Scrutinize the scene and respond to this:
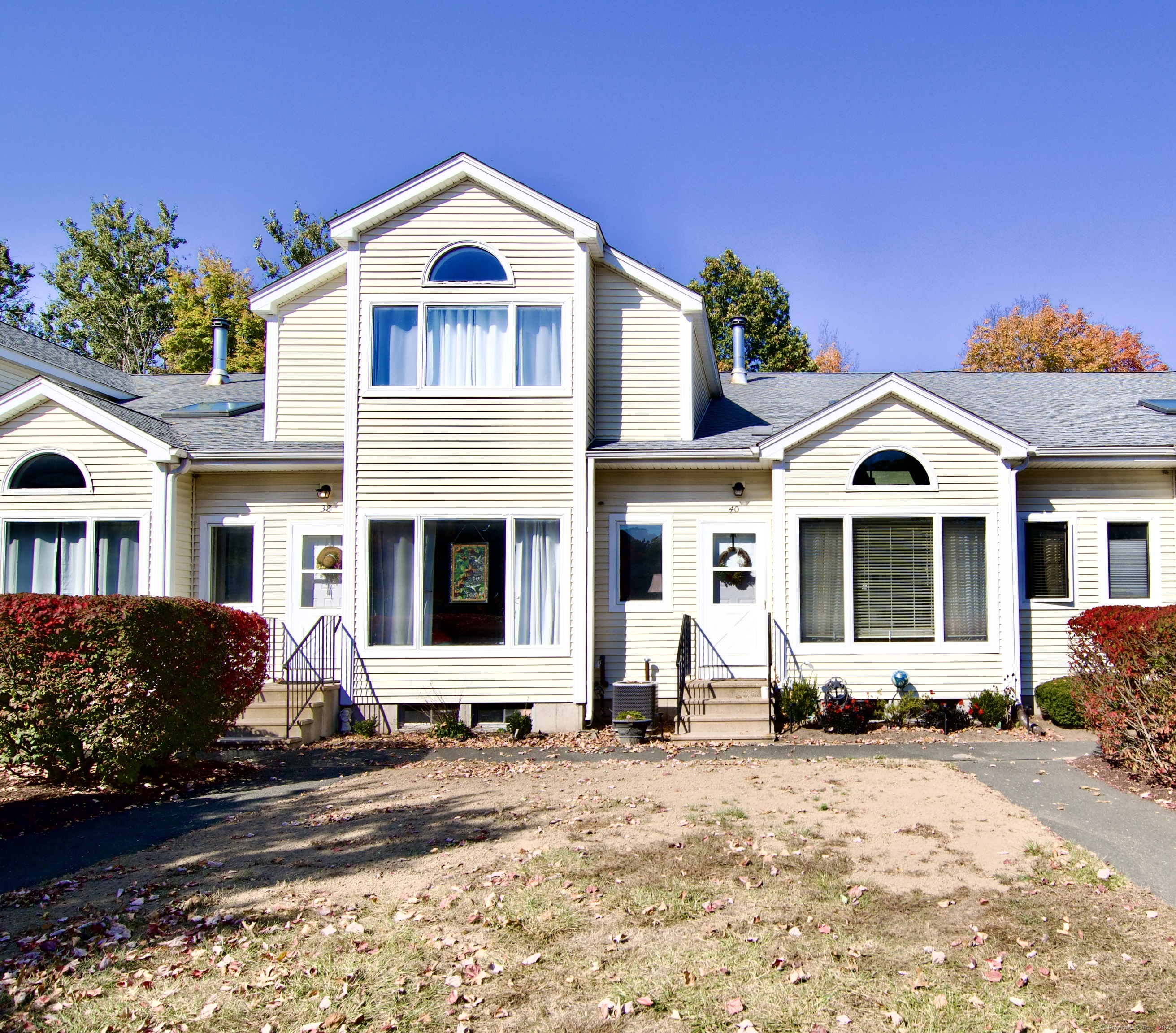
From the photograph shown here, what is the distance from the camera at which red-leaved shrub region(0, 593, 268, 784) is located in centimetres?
829

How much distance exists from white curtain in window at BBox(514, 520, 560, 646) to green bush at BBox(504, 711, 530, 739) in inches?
39.0

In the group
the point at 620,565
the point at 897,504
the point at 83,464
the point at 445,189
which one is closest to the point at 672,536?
the point at 620,565

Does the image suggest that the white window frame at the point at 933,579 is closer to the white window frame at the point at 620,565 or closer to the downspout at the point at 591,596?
the white window frame at the point at 620,565

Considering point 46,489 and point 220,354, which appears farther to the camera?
point 220,354

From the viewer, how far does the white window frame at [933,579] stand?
12797 mm

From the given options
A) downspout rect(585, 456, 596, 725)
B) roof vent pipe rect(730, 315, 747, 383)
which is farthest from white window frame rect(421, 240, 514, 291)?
roof vent pipe rect(730, 315, 747, 383)

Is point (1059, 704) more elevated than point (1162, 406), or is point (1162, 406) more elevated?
point (1162, 406)

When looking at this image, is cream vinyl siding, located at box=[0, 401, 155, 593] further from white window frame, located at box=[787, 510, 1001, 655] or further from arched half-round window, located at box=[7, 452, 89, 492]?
white window frame, located at box=[787, 510, 1001, 655]

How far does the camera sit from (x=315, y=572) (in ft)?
45.0

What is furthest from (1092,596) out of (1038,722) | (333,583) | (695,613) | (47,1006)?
(47,1006)

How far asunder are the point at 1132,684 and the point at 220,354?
1567 centimetres

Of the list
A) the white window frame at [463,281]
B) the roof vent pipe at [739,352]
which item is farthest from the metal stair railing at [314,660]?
the roof vent pipe at [739,352]

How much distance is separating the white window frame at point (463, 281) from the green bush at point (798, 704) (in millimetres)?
6746

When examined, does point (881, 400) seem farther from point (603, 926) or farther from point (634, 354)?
point (603, 926)
